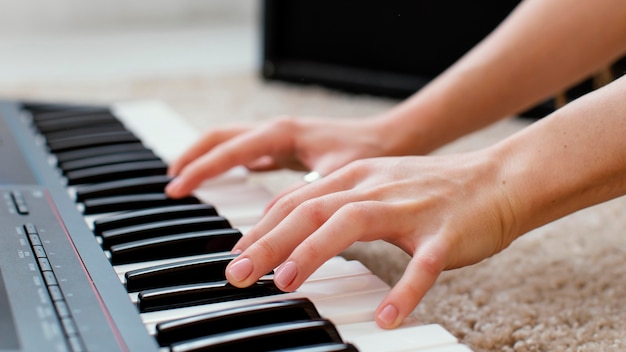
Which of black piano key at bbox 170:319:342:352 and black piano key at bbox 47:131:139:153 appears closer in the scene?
black piano key at bbox 170:319:342:352

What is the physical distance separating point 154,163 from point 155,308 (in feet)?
1.36

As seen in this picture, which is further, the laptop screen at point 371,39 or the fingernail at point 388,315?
the laptop screen at point 371,39

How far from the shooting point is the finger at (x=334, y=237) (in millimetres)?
647

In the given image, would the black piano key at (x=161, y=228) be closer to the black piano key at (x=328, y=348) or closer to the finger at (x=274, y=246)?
the finger at (x=274, y=246)

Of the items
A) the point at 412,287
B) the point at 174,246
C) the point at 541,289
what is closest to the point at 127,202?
the point at 174,246

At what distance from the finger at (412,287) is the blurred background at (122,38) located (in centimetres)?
170

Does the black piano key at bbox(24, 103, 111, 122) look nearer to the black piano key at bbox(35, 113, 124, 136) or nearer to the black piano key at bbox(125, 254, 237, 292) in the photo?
the black piano key at bbox(35, 113, 124, 136)

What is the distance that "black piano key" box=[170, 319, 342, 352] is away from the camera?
1.83 feet

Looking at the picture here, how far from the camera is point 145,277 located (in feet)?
2.17

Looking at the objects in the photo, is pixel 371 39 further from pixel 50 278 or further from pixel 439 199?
pixel 50 278

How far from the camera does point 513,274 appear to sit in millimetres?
972

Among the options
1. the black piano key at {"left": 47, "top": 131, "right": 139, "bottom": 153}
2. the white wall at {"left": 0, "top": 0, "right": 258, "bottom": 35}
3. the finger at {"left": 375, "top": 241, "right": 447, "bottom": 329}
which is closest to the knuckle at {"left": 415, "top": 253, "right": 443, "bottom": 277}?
the finger at {"left": 375, "top": 241, "right": 447, "bottom": 329}

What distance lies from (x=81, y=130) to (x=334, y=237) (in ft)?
1.93

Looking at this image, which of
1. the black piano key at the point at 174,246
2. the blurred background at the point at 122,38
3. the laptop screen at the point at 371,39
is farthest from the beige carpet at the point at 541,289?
the blurred background at the point at 122,38
